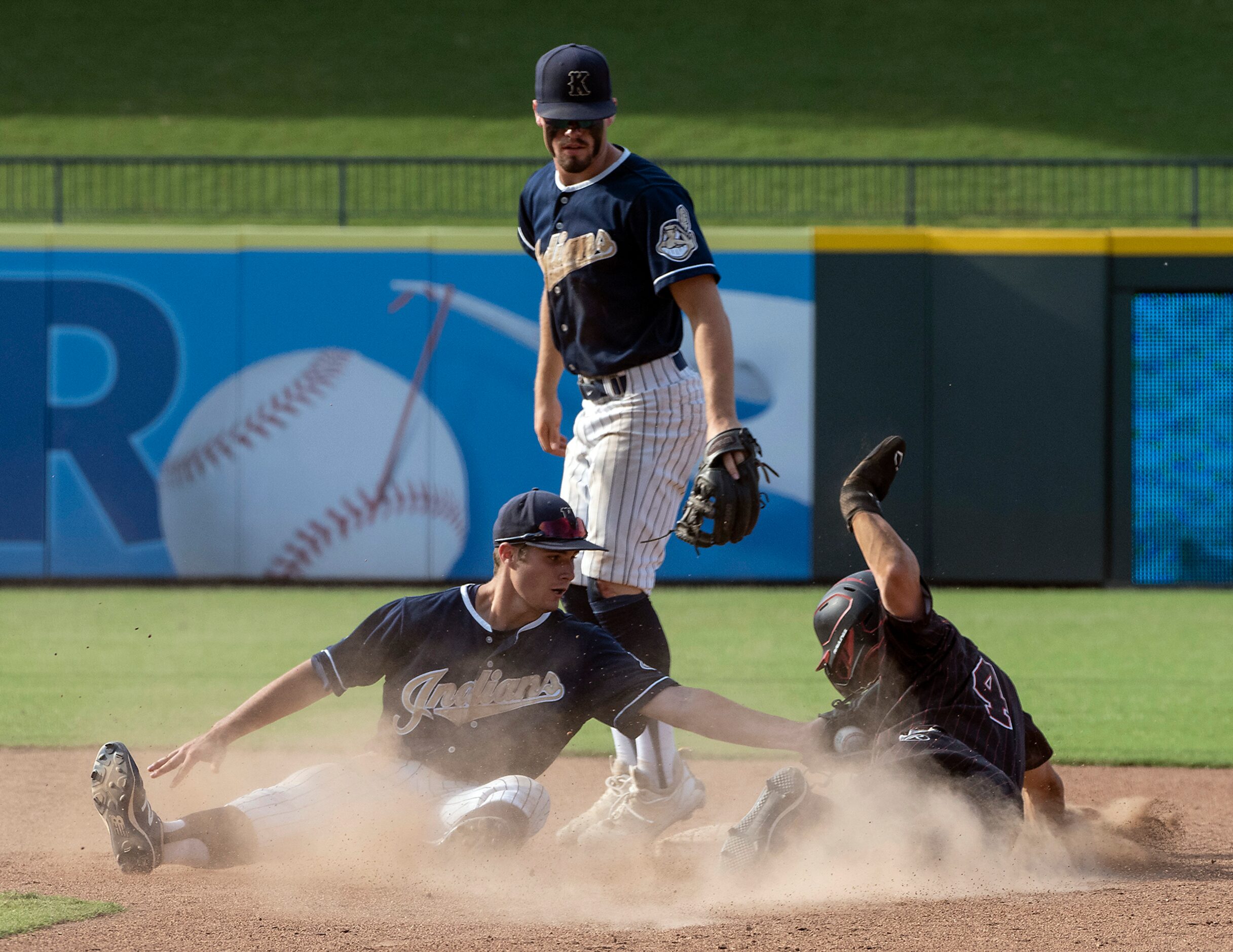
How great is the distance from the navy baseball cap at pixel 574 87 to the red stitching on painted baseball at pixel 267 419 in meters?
7.26

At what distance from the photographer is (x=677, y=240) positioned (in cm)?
378

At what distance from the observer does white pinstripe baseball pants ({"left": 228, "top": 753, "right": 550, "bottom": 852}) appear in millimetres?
3574

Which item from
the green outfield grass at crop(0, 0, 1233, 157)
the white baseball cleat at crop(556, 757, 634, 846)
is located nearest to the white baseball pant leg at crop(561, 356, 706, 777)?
the white baseball cleat at crop(556, 757, 634, 846)

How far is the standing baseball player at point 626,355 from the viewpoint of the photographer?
3.78 m

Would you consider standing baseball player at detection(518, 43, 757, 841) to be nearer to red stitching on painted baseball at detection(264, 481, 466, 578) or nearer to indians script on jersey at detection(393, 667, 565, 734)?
indians script on jersey at detection(393, 667, 565, 734)

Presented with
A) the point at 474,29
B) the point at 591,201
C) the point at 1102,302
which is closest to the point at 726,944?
the point at 591,201

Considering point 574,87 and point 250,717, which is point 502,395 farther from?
point 250,717

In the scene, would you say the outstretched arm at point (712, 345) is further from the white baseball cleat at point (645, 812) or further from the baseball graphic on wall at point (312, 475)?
the baseball graphic on wall at point (312, 475)

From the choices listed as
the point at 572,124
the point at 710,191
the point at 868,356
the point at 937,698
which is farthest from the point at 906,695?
the point at 710,191

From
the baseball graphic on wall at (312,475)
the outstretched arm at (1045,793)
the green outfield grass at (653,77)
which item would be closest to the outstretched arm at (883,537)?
the outstretched arm at (1045,793)

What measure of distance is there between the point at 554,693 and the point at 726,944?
0.95m

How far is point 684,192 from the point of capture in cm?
393

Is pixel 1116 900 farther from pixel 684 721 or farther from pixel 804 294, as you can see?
pixel 804 294

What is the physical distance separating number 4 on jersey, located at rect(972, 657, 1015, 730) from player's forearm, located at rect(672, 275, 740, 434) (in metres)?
0.95
